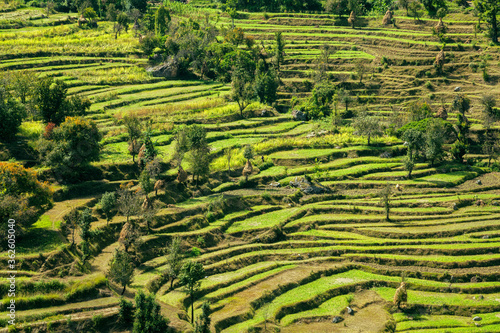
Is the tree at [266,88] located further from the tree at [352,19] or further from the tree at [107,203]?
the tree at [107,203]

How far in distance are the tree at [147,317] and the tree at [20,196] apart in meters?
18.7

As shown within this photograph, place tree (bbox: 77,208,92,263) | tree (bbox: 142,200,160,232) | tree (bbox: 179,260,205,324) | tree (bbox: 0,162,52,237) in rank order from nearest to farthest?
1. tree (bbox: 179,260,205,324)
2. tree (bbox: 0,162,52,237)
3. tree (bbox: 77,208,92,263)
4. tree (bbox: 142,200,160,232)

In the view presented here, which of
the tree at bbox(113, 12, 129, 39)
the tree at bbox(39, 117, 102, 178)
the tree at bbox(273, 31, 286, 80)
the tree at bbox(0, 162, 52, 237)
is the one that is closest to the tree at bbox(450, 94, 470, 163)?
the tree at bbox(273, 31, 286, 80)

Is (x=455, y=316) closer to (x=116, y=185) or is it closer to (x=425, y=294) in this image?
(x=425, y=294)

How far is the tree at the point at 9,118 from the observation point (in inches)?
2596

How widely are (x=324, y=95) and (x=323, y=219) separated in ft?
127

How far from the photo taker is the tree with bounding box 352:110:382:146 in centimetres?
8194

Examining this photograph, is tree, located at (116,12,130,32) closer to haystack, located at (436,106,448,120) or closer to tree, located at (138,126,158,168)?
tree, located at (138,126,158,168)

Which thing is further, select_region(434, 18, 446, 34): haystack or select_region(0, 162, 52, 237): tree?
select_region(434, 18, 446, 34): haystack

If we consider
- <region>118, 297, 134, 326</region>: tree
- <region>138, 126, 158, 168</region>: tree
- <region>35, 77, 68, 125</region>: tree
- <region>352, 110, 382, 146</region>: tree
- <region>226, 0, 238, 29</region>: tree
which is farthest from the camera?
<region>226, 0, 238, 29</region>: tree

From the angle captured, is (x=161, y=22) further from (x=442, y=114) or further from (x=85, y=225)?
(x=85, y=225)

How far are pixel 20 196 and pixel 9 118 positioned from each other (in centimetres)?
1905

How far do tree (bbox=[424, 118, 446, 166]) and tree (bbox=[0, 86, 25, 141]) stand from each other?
63917mm

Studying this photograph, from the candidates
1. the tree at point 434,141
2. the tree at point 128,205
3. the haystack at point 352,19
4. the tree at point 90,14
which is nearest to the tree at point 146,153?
the tree at point 128,205
